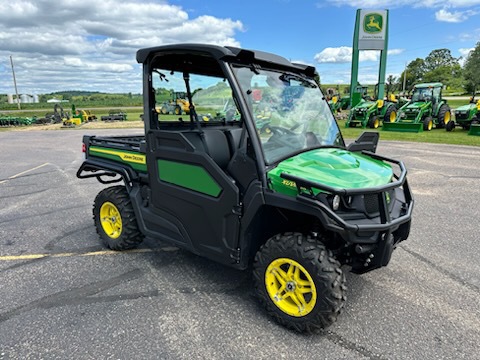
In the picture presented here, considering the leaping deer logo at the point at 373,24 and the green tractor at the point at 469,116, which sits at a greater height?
the leaping deer logo at the point at 373,24

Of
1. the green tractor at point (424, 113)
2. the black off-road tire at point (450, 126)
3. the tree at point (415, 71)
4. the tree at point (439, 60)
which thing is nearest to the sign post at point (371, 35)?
the green tractor at point (424, 113)

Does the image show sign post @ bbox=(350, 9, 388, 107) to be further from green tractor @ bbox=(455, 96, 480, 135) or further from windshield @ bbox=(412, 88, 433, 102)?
green tractor @ bbox=(455, 96, 480, 135)

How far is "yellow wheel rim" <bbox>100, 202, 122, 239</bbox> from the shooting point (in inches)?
161

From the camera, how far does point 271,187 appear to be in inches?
103

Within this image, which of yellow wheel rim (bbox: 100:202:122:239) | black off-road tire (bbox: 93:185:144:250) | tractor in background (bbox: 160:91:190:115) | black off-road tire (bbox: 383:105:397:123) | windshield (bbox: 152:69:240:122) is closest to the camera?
windshield (bbox: 152:69:240:122)

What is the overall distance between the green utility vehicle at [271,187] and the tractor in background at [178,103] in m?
0.07

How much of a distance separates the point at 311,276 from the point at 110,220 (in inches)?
106

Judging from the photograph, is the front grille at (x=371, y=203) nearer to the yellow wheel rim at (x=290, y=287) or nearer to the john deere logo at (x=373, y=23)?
the yellow wheel rim at (x=290, y=287)

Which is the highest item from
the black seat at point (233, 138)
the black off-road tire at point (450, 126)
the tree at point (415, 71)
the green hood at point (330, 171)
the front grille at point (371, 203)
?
the tree at point (415, 71)

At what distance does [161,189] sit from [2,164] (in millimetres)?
9291

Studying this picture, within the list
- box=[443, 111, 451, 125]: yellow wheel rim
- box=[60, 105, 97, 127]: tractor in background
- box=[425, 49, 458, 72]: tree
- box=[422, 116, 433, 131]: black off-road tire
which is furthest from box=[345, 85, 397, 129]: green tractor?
box=[425, 49, 458, 72]: tree

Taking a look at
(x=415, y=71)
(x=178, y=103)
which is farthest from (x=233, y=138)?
(x=415, y=71)

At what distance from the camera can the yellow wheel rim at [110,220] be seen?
409 centimetres

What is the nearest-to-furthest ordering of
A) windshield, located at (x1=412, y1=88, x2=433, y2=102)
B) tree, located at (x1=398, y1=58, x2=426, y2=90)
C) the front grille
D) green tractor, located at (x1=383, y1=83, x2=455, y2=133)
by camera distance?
the front grille < green tractor, located at (x1=383, y1=83, x2=455, y2=133) < windshield, located at (x1=412, y1=88, x2=433, y2=102) < tree, located at (x1=398, y1=58, x2=426, y2=90)
